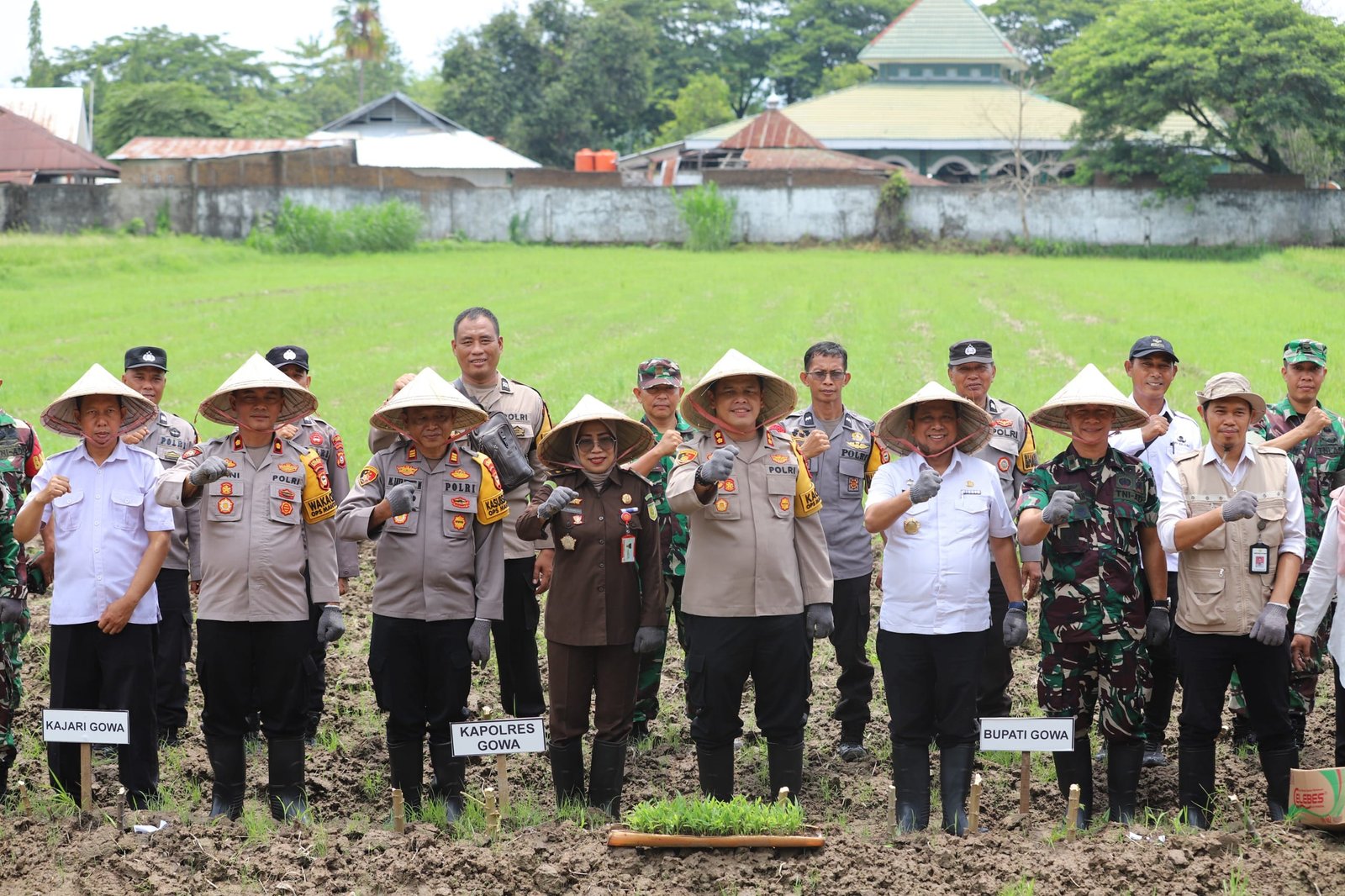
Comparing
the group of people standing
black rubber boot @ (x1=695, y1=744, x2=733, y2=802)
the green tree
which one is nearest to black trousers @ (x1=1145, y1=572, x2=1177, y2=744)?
the group of people standing

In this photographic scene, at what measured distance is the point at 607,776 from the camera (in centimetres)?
579

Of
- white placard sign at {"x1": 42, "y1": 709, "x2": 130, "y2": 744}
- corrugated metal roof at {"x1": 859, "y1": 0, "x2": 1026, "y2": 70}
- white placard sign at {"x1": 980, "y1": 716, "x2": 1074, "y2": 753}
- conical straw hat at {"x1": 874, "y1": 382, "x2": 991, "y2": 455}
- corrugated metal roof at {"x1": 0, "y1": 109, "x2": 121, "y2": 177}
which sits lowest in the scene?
white placard sign at {"x1": 42, "y1": 709, "x2": 130, "y2": 744}

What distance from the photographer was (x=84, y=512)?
579 centimetres

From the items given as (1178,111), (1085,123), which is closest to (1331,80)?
(1178,111)

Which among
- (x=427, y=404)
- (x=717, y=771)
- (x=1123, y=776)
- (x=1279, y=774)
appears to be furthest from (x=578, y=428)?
(x=1279, y=774)

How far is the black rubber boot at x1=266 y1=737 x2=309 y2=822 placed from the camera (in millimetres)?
5832

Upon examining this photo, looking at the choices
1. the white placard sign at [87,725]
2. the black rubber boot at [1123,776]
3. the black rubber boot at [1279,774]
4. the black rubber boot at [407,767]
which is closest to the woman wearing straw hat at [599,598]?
the black rubber boot at [407,767]

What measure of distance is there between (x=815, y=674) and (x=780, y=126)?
43245 mm

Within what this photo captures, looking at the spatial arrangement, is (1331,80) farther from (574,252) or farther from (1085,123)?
(574,252)

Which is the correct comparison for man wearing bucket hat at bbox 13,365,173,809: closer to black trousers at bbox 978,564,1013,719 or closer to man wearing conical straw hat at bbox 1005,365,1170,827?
man wearing conical straw hat at bbox 1005,365,1170,827

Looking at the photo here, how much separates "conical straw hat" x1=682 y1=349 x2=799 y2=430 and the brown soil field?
153 centimetres

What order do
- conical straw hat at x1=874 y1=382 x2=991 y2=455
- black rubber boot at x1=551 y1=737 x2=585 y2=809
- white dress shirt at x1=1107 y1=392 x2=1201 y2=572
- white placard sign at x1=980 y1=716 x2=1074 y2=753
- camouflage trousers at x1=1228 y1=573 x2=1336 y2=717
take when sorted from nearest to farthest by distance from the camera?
white placard sign at x1=980 y1=716 x2=1074 y2=753, conical straw hat at x1=874 y1=382 x2=991 y2=455, black rubber boot at x1=551 y1=737 x2=585 y2=809, camouflage trousers at x1=1228 y1=573 x2=1336 y2=717, white dress shirt at x1=1107 y1=392 x2=1201 y2=572

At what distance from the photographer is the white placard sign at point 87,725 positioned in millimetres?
5422

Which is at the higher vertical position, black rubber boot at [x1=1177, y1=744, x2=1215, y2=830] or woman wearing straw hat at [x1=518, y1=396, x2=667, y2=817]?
woman wearing straw hat at [x1=518, y1=396, x2=667, y2=817]
